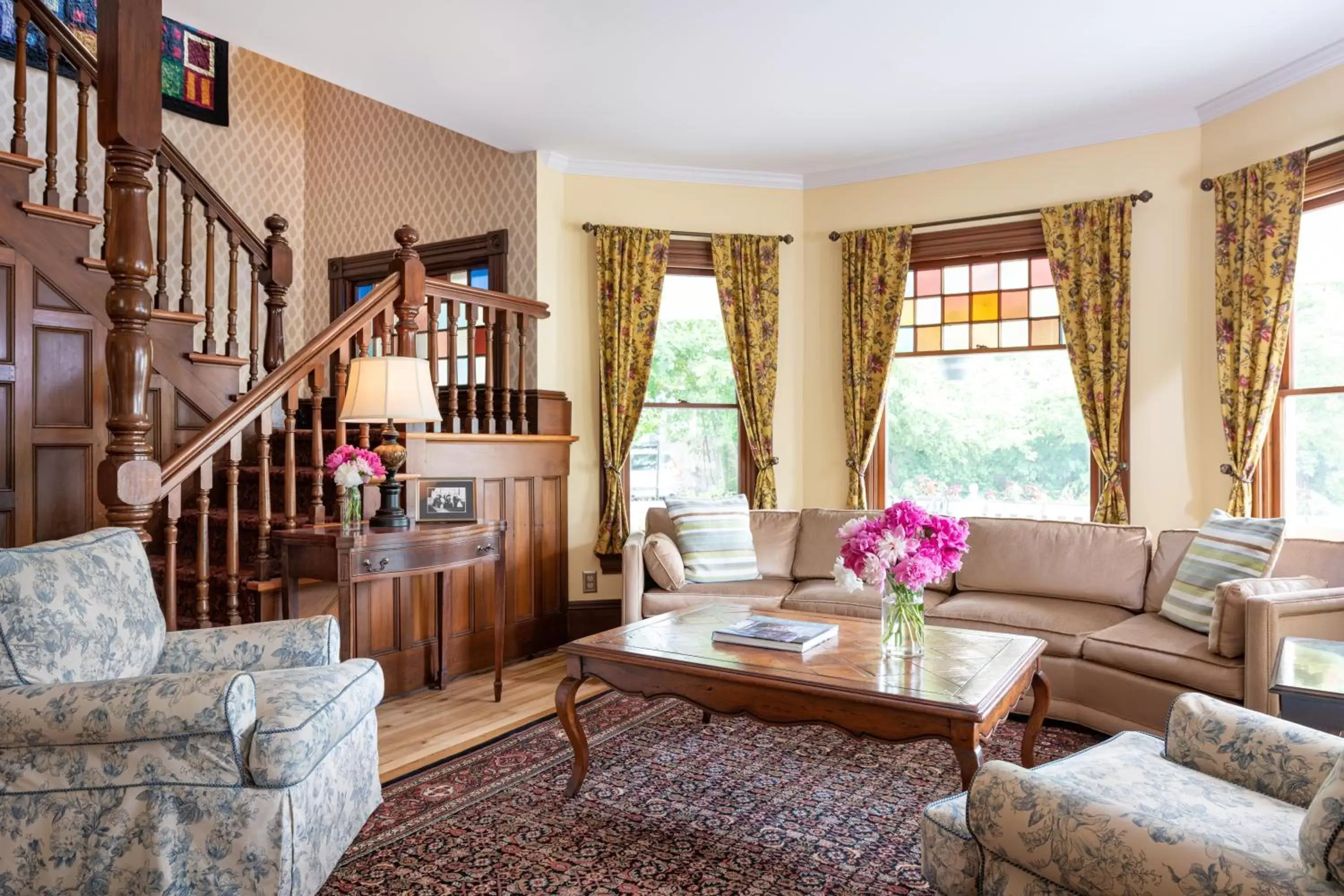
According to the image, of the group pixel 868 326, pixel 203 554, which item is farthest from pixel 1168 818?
pixel 868 326

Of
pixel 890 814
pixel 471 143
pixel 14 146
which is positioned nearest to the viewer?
pixel 890 814

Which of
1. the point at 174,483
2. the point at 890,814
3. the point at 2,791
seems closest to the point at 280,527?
the point at 174,483

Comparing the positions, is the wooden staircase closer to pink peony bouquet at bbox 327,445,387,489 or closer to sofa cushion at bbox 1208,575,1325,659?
pink peony bouquet at bbox 327,445,387,489

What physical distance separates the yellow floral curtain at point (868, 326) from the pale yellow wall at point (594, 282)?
0.38m

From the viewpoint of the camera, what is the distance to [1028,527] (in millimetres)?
4289

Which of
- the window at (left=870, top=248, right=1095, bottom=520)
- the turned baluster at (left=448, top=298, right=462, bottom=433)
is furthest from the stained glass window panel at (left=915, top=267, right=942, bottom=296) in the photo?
the turned baluster at (left=448, top=298, right=462, bottom=433)

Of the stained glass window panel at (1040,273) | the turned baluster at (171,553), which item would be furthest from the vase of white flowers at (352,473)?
the stained glass window panel at (1040,273)

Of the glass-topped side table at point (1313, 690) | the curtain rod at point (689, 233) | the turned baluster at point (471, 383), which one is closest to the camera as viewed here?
the glass-topped side table at point (1313, 690)

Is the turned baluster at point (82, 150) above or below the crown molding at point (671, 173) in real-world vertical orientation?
below

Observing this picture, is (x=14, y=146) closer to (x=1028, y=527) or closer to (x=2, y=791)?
(x=2, y=791)

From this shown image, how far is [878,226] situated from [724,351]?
120 cm

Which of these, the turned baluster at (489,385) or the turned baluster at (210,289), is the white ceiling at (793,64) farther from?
the turned baluster at (489,385)

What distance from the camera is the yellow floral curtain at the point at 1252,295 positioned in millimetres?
3918

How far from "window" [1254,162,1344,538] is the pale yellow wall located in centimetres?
253
